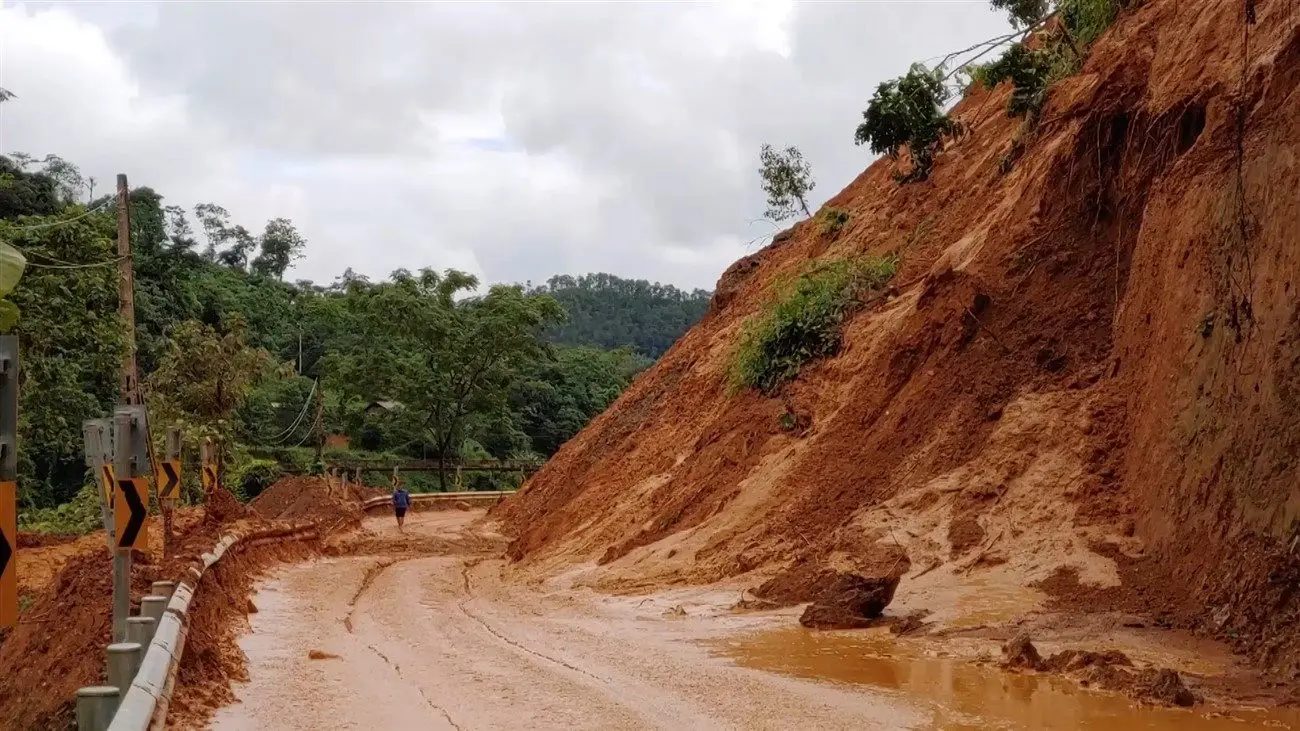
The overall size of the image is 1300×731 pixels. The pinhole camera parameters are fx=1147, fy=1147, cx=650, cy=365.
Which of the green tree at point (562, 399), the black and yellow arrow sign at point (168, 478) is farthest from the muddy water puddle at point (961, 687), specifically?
the green tree at point (562, 399)

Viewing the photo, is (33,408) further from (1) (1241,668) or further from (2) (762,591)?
(1) (1241,668)

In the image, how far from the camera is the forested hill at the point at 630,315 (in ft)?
345

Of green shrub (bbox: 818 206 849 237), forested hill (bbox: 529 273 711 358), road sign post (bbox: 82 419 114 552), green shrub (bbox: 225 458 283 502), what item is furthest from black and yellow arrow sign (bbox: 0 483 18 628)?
forested hill (bbox: 529 273 711 358)

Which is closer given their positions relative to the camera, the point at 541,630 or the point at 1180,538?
the point at 1180,538

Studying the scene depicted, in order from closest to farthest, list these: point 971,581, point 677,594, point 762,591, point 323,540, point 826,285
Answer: point 971,581, point 762,591, point 677,594, point 826,285, point 323,540

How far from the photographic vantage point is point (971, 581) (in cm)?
1183

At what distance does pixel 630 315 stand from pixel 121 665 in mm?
104530

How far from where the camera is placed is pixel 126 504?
25.5 ft

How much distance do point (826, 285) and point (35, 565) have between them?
46.5ft

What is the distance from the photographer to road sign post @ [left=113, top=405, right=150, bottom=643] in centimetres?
775

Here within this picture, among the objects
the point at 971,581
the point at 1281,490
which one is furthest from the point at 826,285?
the point at 1281,490

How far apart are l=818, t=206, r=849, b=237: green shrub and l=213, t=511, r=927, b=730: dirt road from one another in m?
13.8

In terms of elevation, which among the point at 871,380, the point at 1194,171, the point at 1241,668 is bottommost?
the point at 1241,668

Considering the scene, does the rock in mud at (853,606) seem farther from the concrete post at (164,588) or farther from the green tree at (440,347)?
the green tree at (440,347)
